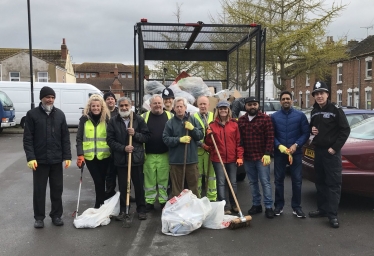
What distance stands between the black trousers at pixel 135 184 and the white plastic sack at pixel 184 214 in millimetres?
683

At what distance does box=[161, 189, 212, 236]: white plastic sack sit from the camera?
183 inches

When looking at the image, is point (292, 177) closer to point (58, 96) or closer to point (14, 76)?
point (58, 96)

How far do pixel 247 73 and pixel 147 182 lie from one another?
3.85 meters

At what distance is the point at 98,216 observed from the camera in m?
5.01

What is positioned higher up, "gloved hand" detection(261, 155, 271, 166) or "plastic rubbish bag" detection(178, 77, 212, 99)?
"plastic rubbish bag" detection(178, 77, 212, 99)

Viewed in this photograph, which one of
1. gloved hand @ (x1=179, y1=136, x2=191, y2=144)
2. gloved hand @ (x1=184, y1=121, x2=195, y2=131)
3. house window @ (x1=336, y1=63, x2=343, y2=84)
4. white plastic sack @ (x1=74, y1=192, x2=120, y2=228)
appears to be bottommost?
white plastic sack @ (x1=74, y1=192, x2=120, y2=228)

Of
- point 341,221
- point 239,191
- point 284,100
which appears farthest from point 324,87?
point 239,191

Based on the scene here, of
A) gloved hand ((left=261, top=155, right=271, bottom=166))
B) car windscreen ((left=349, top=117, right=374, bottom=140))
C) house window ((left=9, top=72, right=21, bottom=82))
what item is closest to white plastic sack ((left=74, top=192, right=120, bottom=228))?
gloved hand ((left=261, top=155, right=271, bottom=166))

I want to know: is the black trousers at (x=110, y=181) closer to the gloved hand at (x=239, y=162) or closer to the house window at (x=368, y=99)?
the gloved hand at (x=239, y=162)

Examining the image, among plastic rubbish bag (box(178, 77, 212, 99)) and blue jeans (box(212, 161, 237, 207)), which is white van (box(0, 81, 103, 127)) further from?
blue jeans (box(212, 161, 237, 207))

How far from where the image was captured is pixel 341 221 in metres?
5.15

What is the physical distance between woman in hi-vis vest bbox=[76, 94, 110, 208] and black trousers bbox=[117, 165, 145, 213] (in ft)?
Answer: 1.04

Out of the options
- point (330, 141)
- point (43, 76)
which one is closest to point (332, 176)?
point (330, 141)

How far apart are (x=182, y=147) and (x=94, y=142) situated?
3.99 ft
